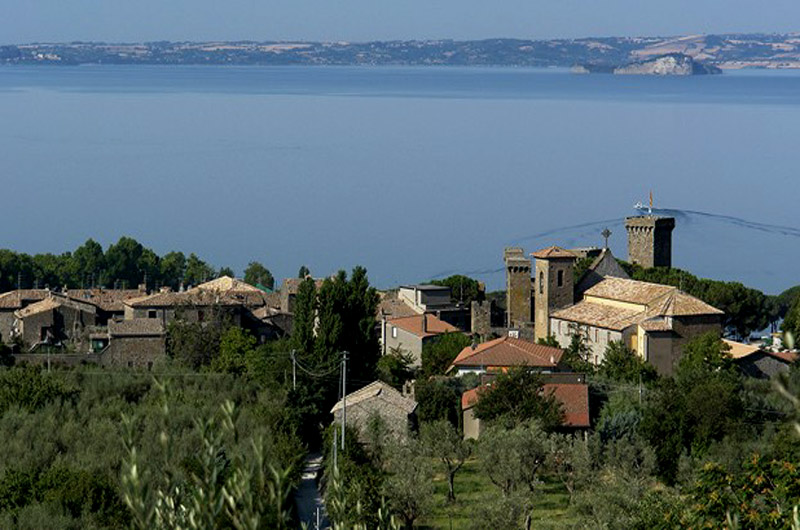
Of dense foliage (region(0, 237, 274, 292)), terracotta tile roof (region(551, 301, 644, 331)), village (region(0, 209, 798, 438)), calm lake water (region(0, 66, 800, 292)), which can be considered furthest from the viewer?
calm lake water (region(0, 66, 800, 292))

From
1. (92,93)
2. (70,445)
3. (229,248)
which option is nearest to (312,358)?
(70,445)

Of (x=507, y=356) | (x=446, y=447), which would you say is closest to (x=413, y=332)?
(x=507, y=356)

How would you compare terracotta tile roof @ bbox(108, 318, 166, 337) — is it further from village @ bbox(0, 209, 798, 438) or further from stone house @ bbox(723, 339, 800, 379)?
stone house @ bbox(723, 339, 800, 379)

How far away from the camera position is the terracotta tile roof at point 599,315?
101 feet

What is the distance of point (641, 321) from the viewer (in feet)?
99.6

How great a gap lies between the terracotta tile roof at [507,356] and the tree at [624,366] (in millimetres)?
974

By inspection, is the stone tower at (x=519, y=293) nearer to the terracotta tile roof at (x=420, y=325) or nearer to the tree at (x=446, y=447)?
the terracotta tile roof at (x=420, y=325)

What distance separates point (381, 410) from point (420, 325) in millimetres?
9789

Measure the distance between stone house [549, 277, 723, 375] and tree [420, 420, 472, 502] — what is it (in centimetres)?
870

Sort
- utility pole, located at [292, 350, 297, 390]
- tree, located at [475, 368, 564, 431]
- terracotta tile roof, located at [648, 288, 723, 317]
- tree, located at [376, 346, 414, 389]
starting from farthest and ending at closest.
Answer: terracotta tile roof, located at [648, 288, 723, 317], tree, located at [376, 346, 414, 389], utility pole, located at [292, 350, 297, 390], tree, located at [475, 368, 564, 431]

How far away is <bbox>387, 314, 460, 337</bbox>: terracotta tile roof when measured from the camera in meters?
33.3

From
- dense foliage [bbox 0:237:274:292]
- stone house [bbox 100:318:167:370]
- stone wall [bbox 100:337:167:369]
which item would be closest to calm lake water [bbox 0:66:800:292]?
dense foliage [bbox 0:237:274:292]

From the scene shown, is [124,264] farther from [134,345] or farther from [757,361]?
[757,361]

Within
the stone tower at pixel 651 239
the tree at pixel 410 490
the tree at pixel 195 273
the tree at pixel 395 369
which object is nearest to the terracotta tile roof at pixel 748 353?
the tree at pixel 395 369
